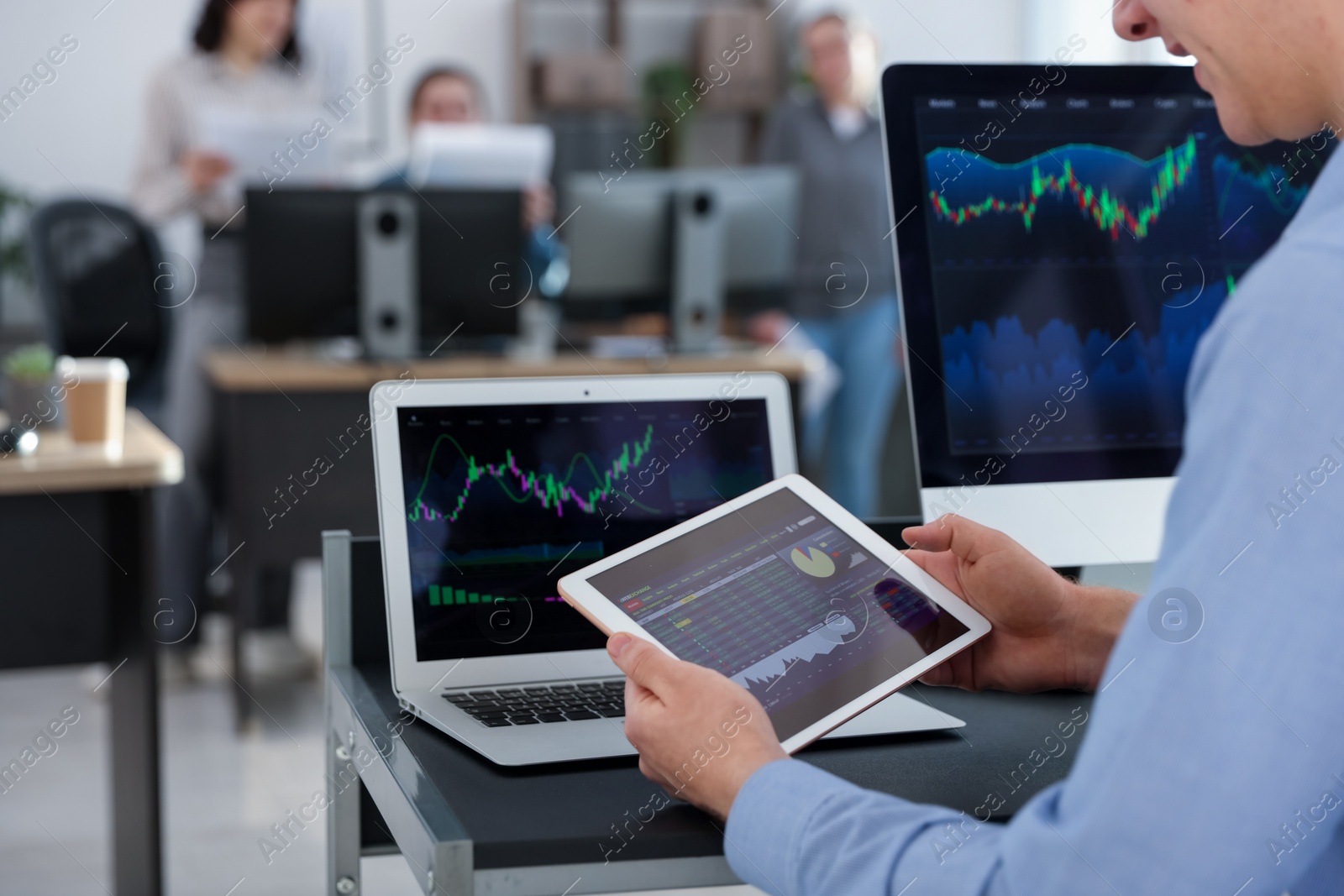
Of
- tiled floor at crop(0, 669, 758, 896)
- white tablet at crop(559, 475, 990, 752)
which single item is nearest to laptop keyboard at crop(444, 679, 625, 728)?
white tablet at crop(559, 475, 990, 752)

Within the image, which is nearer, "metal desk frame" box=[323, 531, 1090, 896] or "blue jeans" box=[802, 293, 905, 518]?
"metal desk frame" box=[323, 531, 1090, 896]

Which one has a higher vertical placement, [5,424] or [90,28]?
[90,28]

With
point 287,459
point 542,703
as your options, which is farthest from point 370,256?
point 542,703

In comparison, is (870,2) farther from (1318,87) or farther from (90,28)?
(1318,87)

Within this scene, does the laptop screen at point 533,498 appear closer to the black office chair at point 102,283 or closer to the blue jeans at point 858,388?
the black office chair at point 102,283

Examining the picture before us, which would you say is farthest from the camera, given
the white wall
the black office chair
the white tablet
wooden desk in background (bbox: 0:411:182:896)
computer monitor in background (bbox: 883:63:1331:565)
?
the white wall

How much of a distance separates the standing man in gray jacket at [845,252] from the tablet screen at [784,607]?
351 cm

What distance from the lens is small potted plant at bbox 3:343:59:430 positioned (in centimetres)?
199

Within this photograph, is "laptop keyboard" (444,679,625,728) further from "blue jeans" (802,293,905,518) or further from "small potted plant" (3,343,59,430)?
"blue jeans" (802,293,905,518)

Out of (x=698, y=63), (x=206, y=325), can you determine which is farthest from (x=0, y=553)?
(x=698, y=63)

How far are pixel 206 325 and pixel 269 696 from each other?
3.12ft

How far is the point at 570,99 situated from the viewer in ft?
19.3

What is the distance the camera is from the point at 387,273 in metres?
3.09

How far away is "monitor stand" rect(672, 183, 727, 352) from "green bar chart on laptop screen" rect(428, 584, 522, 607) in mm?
2489
